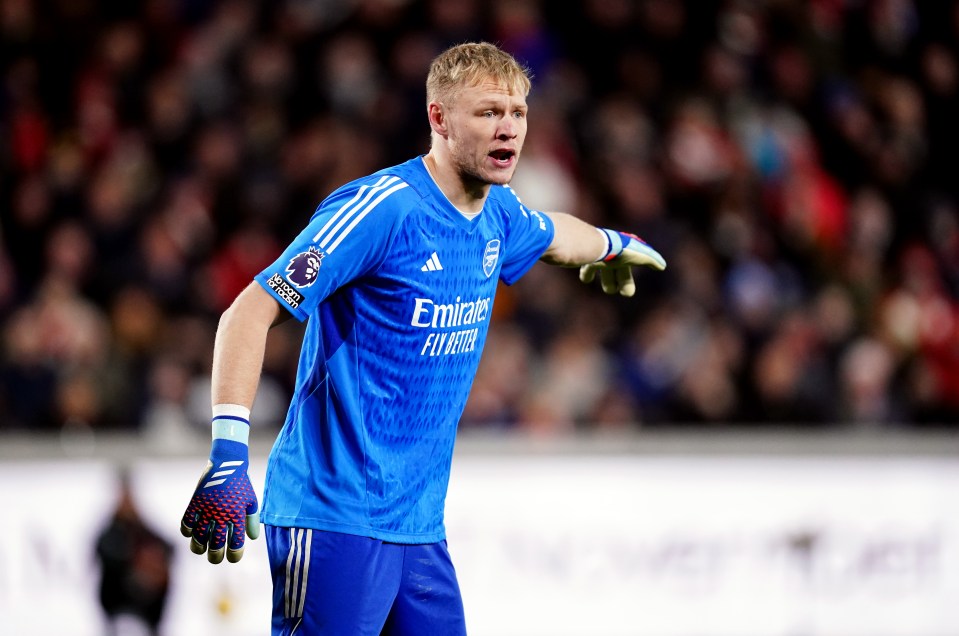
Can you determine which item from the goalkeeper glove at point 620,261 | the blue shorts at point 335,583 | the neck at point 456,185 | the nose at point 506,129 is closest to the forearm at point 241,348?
the blue shorts at point 335,583

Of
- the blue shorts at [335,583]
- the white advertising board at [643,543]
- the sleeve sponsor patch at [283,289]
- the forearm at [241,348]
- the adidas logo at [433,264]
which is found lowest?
the white advertising board at [643,543]

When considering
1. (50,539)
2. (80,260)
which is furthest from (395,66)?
(50,539)

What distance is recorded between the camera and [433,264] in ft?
13.7

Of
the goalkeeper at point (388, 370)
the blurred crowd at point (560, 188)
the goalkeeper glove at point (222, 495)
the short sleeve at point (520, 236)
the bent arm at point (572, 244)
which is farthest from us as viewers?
the blurred crowd at point (560, 188)

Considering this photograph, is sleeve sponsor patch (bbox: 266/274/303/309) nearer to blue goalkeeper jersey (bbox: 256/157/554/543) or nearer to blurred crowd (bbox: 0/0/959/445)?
blue goalkeeper jersey (bbox: 256/157/554/543)

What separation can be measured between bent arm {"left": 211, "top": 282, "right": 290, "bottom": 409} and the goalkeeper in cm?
6

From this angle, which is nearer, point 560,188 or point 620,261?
point 620,261

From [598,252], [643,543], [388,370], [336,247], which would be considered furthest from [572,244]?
[643,543]

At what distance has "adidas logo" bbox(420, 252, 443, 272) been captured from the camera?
4150 mm

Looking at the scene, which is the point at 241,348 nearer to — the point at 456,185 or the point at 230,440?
the point at 230,440

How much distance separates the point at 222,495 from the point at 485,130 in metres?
1.29

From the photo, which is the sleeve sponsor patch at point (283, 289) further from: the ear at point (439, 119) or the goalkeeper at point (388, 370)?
the ear at point (439, 119)

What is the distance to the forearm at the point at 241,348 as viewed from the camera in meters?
3.76

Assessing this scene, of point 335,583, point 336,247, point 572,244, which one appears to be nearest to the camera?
point 336,247
